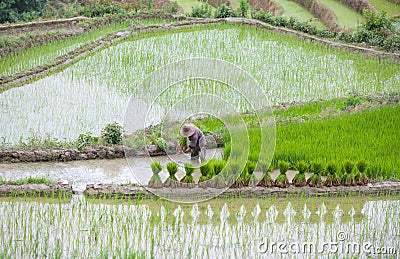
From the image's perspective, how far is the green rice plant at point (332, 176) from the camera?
7.54m

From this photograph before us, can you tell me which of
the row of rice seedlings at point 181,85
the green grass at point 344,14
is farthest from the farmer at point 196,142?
the green grass at point 344,14

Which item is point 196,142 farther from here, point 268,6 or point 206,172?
point 268,6

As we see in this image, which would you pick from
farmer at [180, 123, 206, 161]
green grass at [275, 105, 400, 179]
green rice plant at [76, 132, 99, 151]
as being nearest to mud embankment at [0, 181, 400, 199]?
green grass at [275, 105, 400, 179]

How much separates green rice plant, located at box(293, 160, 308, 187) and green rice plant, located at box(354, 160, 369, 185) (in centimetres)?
53

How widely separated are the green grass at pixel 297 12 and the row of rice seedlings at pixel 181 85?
159 cm

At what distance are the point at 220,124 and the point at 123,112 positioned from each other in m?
1.36

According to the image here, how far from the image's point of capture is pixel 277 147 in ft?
27.2

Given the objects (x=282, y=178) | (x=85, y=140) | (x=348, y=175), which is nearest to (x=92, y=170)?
(x=85, y=140)

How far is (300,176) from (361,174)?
632 millimetres

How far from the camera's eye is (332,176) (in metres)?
7.56

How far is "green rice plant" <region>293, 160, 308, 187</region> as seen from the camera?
7492 millimetres

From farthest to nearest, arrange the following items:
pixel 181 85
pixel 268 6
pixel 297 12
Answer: pixel 268 6 < pixel 297 12 < pixel 181 85

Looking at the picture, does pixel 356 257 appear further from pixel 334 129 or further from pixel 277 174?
pixel 334 129

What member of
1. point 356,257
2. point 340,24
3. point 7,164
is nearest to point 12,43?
point 7,164
